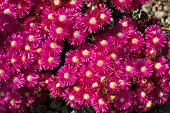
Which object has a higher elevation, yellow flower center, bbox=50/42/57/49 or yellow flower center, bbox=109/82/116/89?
yellow flower center, bbox=50/42/57/49

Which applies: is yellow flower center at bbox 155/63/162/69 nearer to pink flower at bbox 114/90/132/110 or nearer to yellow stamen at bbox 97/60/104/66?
pink flower at bbox 114/90/132/110

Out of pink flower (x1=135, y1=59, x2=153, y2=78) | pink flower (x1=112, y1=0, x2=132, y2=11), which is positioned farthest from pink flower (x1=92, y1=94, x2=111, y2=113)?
pink flower (x1=112, y1=0, x2=132, y2=11)

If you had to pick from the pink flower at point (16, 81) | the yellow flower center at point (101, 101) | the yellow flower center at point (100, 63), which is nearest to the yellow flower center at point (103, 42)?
the yellow flower center at point (100, 63)

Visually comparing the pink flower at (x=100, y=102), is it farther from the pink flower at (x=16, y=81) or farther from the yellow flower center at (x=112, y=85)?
the pink flower at (x=16, y=81)

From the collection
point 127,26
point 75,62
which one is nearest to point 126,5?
point 127,26

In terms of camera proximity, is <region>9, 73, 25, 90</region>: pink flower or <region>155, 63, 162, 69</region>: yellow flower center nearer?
<region>9, 73, 25, 90</region>: pink flower

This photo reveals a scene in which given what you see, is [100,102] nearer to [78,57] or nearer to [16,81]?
[78,57]

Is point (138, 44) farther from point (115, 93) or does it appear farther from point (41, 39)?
point (41, 39)
